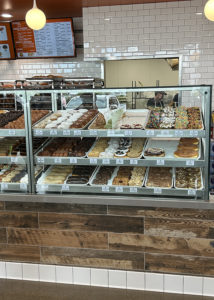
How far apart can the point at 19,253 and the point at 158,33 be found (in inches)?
181

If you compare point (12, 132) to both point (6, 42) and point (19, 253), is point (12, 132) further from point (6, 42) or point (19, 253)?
point (6, 42)

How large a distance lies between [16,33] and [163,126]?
5490 millimetres

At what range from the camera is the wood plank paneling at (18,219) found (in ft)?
9.91

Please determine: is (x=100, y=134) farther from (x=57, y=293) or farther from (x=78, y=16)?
(x=78, y=16)

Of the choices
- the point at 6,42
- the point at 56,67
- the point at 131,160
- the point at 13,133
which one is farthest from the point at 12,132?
the point at 6,42

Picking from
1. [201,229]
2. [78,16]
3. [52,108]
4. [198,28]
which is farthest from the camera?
[78,16]

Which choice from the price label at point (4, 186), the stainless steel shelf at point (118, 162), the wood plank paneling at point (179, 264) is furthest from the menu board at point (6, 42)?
the wood plank paneling at point (179, 264)

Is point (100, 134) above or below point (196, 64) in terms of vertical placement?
below

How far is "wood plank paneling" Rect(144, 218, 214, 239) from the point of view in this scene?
273 centimetres

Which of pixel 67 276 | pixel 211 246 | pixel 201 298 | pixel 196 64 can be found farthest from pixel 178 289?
pixel 196 64

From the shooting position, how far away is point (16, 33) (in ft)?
23.5

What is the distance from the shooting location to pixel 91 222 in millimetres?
2924

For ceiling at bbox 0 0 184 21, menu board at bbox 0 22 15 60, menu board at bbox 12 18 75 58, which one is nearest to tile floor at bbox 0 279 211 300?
ceiling at bbox 0 0 184 21

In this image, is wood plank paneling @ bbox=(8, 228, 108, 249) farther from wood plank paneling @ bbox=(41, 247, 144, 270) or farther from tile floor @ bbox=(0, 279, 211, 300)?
tile floor @ bbox=(0, 279, 211, 300)
